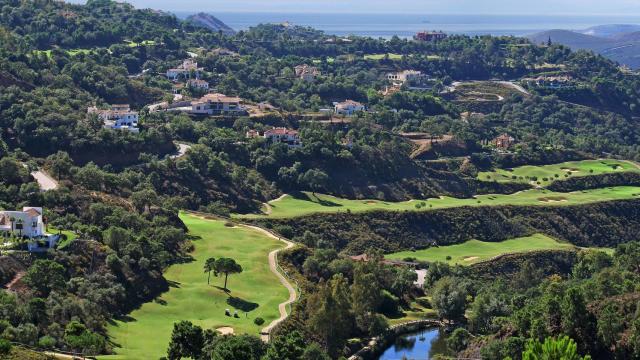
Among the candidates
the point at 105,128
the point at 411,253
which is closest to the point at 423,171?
the point at 411,253

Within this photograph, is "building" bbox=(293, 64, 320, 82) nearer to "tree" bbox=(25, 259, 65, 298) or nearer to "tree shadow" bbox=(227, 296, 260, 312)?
"tree shadow" bbox=(227, 296, 260, 312)

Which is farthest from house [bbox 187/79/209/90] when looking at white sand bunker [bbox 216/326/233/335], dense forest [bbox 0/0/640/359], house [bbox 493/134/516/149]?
white sand bunker [bbox 216/326/233/335]

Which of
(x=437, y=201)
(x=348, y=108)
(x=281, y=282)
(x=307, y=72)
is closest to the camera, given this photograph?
(x=281, y=282)

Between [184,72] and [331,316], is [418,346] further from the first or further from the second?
[184,72]

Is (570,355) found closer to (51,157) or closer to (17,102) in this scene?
(51,157)

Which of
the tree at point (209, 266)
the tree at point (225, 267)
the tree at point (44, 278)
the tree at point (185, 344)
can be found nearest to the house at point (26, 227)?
the tree at point (44, 278)

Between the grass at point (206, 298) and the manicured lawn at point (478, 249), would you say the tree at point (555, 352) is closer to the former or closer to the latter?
the grass at point (206, 298)

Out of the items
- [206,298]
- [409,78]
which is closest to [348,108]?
[409,78]
